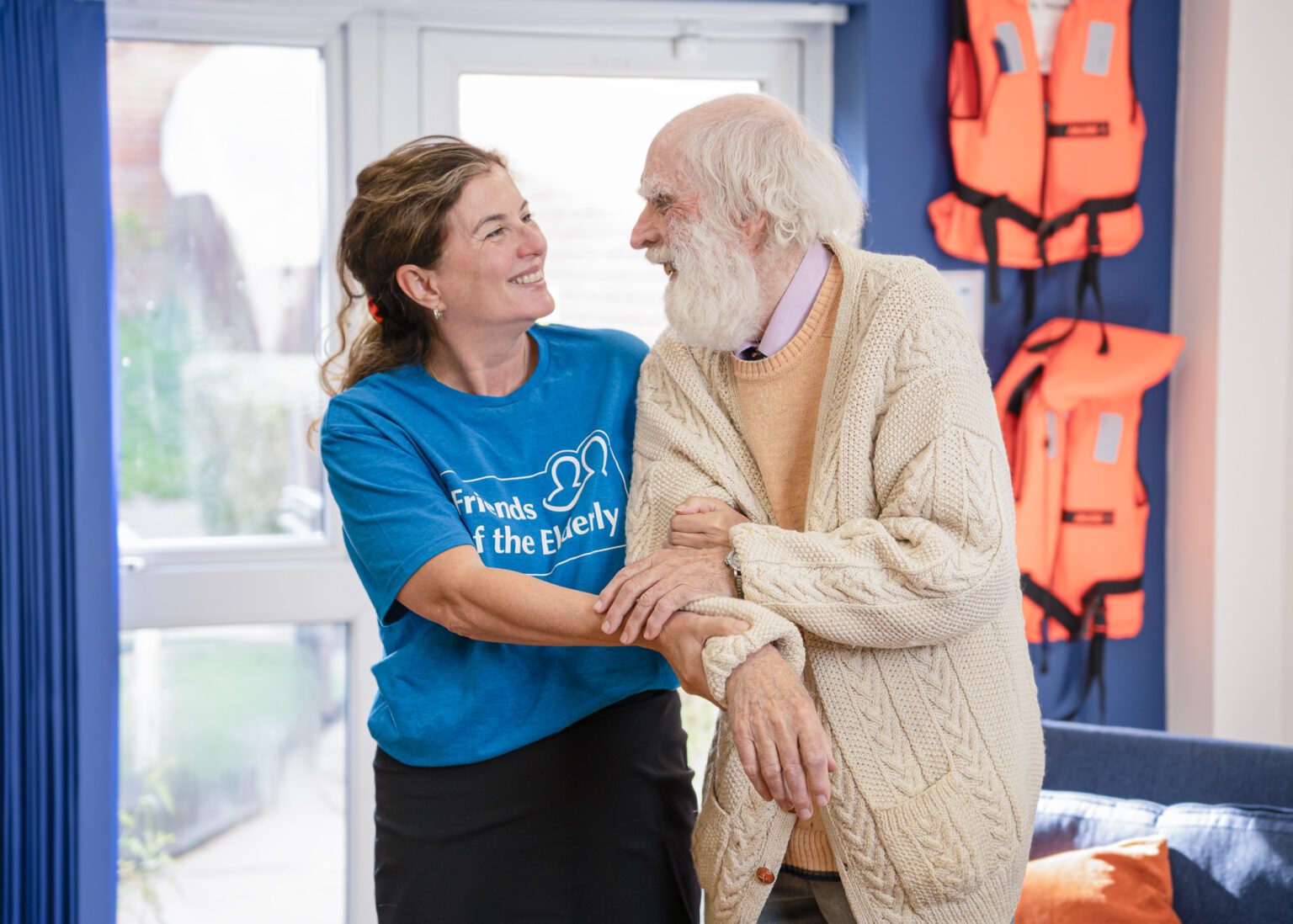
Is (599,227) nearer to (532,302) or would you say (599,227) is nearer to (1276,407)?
(532,302)

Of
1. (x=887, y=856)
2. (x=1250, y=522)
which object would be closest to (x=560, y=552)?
(x=887, y=856)

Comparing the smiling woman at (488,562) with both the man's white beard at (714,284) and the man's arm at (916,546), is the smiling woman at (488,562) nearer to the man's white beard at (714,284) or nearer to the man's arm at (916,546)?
the man's white beard at (714,284)

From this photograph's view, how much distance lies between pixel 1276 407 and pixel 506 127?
1998 mm

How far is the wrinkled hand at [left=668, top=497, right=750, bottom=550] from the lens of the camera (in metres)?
1.51

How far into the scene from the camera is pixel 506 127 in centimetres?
300

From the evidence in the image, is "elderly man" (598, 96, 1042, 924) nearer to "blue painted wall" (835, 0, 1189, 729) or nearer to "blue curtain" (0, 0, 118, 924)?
"blue painted wall" (835, 0, 1189, 729)

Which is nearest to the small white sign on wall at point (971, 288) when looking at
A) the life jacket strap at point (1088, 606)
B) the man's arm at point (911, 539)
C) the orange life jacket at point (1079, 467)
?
the orange life jacket at point (1079, 467)

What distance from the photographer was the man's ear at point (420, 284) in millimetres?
1724

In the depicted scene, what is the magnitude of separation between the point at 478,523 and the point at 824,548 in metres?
0.49

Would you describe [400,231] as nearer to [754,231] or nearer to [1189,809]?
[754,231]

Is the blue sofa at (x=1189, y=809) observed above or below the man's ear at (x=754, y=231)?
below

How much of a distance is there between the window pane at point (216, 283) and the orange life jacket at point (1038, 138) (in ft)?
5.04

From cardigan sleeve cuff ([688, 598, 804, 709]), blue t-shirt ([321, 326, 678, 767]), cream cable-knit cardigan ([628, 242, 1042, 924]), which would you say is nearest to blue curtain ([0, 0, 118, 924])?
blue t-shirt ([321, 326, 678, 767])

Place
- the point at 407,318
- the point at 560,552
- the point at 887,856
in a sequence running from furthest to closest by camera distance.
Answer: the point at 407,318, the point at 560,552, the point at 887,856
